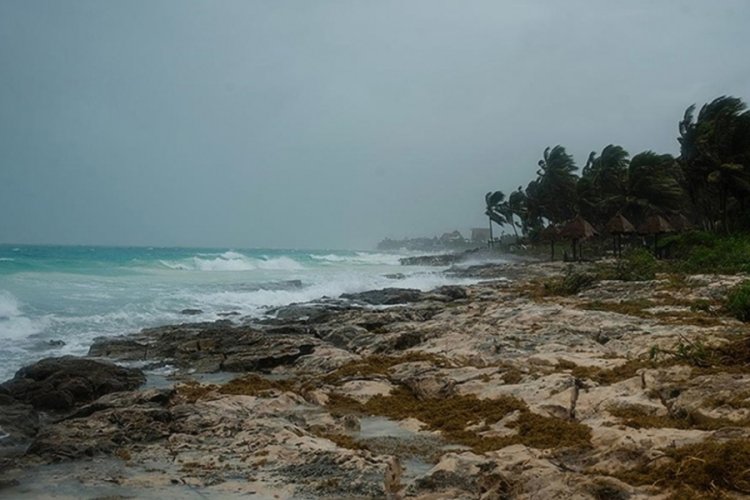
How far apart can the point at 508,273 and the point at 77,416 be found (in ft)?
95.4

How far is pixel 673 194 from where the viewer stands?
136 ft

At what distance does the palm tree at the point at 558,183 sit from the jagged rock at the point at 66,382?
168 ft

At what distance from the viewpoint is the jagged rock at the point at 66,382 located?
345 inches

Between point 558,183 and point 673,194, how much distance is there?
16.6m

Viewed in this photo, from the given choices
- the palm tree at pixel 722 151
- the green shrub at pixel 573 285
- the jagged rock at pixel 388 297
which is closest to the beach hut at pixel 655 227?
the palm tree at pixel 722 151

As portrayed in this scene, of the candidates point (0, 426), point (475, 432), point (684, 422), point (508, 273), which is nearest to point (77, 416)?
point (0, 426)

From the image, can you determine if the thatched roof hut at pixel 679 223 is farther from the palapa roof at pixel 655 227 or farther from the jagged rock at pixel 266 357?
the jagged rock at pixel 266 357

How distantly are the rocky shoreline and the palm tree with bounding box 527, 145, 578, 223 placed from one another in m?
46.5

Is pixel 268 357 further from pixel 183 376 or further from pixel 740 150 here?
pixel 740 150

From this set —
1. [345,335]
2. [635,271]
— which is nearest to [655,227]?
[635,271]

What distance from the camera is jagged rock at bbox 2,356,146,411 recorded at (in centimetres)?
876

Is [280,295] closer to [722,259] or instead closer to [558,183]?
[722,259]

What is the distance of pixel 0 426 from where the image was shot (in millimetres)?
7297

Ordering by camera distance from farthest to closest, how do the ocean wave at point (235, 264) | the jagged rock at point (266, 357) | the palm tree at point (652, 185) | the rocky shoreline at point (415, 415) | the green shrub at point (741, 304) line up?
1. the ocean wave at point (235, 264)
2. the palm tree at point (652, 185)
3. the jagged rock at point (266, 357)
4. the green shrub at point (741, 304)
5. the rocky shoreline at point (415, 415)
